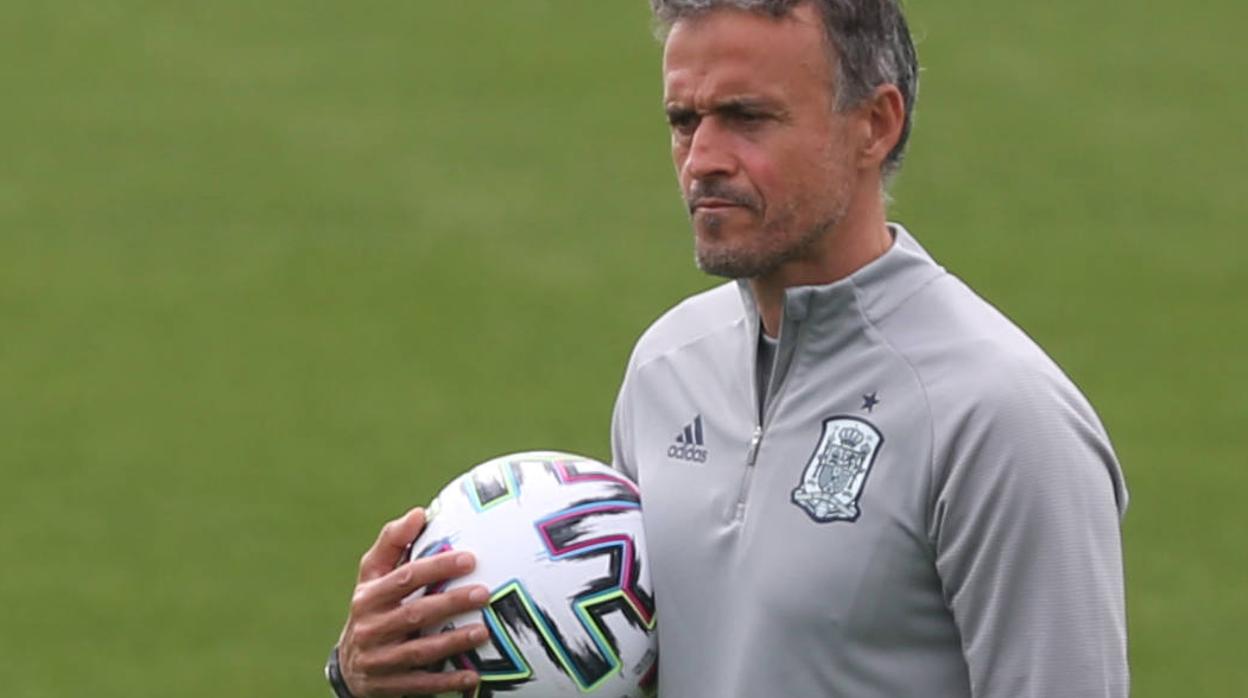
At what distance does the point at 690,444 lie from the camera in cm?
373

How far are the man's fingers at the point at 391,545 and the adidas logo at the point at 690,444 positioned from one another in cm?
43

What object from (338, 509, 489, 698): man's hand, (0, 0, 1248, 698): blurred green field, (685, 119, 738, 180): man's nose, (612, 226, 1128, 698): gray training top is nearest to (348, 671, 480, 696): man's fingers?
(338, 509, 489, 698): man's hand

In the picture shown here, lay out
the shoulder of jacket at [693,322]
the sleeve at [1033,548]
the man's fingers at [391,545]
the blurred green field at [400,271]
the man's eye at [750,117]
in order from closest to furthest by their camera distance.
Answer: the sleeve at [1033,548] < the man's eye at [750,117] < the man's fingers at [391,545] < the shoulder of jacket at [693,322] < the blurred green field at [400,271]

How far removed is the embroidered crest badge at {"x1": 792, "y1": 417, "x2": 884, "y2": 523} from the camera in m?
3.41

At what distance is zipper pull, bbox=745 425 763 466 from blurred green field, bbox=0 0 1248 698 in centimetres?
596

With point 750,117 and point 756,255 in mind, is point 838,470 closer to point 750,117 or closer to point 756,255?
point 756,255

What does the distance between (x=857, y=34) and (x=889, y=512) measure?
2.48 ft

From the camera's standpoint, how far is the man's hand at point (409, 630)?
359cm

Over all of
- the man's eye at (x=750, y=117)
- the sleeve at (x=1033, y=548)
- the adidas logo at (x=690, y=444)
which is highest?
the man's eye at (x=750, y=117)

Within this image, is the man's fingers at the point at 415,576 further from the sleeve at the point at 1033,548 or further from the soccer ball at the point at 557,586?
the sleeve at the point at 1033,548

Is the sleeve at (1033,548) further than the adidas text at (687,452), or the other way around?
the adidas text at (687,452)

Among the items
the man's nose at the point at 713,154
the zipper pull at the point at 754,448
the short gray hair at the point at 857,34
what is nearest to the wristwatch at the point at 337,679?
the zipper pull at the point at 754,448

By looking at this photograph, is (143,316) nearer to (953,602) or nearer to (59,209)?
(59,209)

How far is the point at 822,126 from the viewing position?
354 centimetres
